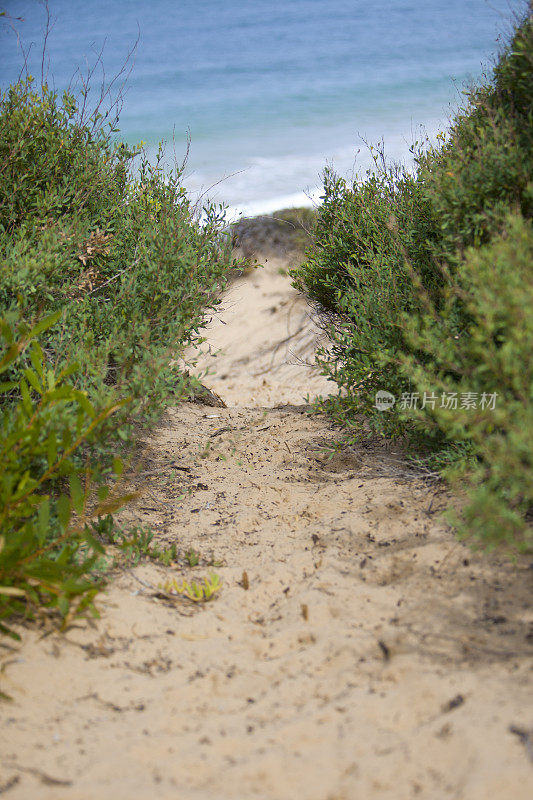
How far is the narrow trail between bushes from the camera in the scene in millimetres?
2148

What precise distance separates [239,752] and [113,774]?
0.48 m

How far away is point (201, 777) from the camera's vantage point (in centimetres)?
217

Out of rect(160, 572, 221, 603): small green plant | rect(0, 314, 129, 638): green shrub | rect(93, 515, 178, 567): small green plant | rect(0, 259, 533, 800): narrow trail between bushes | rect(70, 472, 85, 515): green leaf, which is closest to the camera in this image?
rect(0, 259, 533, 800): narrow trail between bushes

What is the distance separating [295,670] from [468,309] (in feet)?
7.65

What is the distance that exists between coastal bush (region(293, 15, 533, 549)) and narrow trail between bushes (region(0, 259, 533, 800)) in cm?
52

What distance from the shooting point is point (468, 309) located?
12.1ft

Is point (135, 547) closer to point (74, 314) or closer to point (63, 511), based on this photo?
point (63, 511)

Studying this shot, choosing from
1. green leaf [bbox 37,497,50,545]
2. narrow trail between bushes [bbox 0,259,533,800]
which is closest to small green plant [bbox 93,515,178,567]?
narrow trail between bushes [bbox 0,259,533,800]

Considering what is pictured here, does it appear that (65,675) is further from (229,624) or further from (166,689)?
(229,624)

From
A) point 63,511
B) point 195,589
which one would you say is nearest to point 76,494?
point 63,511

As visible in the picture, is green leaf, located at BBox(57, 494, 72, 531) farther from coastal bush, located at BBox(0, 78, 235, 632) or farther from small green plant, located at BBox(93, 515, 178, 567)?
small green plant, located at BBox(93, 515, 178, 567)

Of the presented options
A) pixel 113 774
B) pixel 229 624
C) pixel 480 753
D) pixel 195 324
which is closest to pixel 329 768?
pixel 480 753

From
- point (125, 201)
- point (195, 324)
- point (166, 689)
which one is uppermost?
point (125, 201)

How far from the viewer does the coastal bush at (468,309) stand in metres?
2.68
